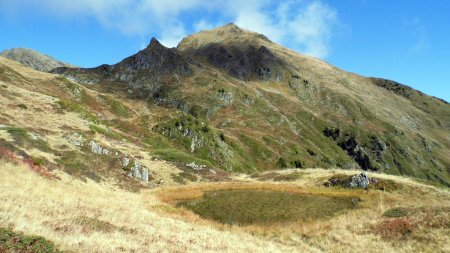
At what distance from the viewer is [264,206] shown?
3997 centimetres

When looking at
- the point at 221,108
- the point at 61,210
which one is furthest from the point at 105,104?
the point at 61,210

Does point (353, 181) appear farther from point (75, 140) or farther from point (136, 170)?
point (75, 140)

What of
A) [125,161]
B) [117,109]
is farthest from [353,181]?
[117,109]

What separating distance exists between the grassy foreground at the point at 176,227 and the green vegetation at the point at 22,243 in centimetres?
62

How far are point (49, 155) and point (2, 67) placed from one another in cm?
8206

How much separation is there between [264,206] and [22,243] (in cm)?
2944

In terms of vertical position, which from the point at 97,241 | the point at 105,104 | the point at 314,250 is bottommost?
the point at 314,250

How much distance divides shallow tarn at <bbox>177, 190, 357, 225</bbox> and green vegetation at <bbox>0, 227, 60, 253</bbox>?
21861 millimetres

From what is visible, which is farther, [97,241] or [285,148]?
[285,148]

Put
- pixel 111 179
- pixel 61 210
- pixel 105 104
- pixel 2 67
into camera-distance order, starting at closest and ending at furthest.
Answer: pixel 61 210, pixel 111 179, pixel 2 67, pixel 105 104

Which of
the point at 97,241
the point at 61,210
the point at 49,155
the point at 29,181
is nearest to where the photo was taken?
the point at 97,241

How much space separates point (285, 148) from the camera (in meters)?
166

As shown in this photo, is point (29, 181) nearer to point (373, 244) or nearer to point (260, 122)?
point (373, 244)

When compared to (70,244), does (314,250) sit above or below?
below
